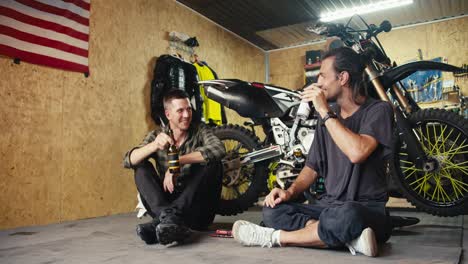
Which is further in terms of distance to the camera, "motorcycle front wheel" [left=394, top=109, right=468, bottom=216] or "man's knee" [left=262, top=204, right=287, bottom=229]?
"motorcycle front wheel" [left=394, top=109, right=468, bottom=216]

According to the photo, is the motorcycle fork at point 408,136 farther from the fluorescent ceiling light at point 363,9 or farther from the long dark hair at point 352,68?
the fluorescent ceiling light at point 363,9

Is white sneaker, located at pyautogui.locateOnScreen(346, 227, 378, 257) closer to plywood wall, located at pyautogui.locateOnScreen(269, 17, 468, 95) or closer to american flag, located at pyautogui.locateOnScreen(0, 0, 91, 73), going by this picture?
american flag, located at pyautogui.locateOnScreen(0, 0, 91, 73)

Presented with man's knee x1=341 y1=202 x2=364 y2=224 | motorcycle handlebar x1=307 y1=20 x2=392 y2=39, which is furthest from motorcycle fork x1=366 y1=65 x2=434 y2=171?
man's knee x1=341 y1=202 x2=364 y2=224

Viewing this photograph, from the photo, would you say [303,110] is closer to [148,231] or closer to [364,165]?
[364,165]

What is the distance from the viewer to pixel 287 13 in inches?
195

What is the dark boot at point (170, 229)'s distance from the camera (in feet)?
5.82

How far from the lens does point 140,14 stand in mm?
3906

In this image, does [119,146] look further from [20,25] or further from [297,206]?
[297,206]

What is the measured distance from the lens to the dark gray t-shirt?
5.30ft

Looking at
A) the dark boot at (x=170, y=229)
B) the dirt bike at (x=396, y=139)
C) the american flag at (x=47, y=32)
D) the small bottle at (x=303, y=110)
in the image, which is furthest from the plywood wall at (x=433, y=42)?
the dark boot at (x=170, y=229)

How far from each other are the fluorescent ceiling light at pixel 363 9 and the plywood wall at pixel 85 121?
2131 mm

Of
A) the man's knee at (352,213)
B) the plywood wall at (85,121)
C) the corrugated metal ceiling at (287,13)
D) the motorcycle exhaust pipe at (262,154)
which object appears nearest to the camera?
the man's knee at (352,213)

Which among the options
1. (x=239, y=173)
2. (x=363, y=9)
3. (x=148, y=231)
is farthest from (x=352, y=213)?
(x=363, y=9)

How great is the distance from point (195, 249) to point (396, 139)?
1.64 m
